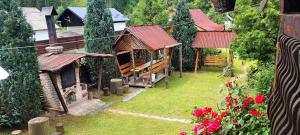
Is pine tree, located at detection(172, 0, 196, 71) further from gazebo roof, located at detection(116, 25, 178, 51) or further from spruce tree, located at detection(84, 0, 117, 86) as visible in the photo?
spruce tree, located at detection(84, 0, 117, 86)

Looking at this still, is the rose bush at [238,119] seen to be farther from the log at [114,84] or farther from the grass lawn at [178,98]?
the log at [114,84]

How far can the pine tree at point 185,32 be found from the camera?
20.6 meters

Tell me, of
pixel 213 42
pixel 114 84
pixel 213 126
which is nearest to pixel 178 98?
pixel 114 84

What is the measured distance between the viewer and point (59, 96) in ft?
38.8

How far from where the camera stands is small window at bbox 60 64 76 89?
1235 centimetres

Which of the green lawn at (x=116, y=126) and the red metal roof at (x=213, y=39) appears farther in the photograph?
the red metal roof at (x=213, y=39)

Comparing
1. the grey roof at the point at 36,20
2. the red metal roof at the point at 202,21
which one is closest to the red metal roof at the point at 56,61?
the red metal roof at the point at 202,21

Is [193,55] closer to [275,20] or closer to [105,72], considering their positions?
[105,72]

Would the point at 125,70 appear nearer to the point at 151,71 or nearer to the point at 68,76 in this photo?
the point at 151,71

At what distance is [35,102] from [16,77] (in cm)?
117

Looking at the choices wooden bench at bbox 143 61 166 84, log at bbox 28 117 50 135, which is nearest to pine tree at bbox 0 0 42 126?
log at bbox 28 117 50 135

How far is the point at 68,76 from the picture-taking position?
1269cm

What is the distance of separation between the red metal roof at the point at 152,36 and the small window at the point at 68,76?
4.78 meters

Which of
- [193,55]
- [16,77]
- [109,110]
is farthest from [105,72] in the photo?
[193,55]
